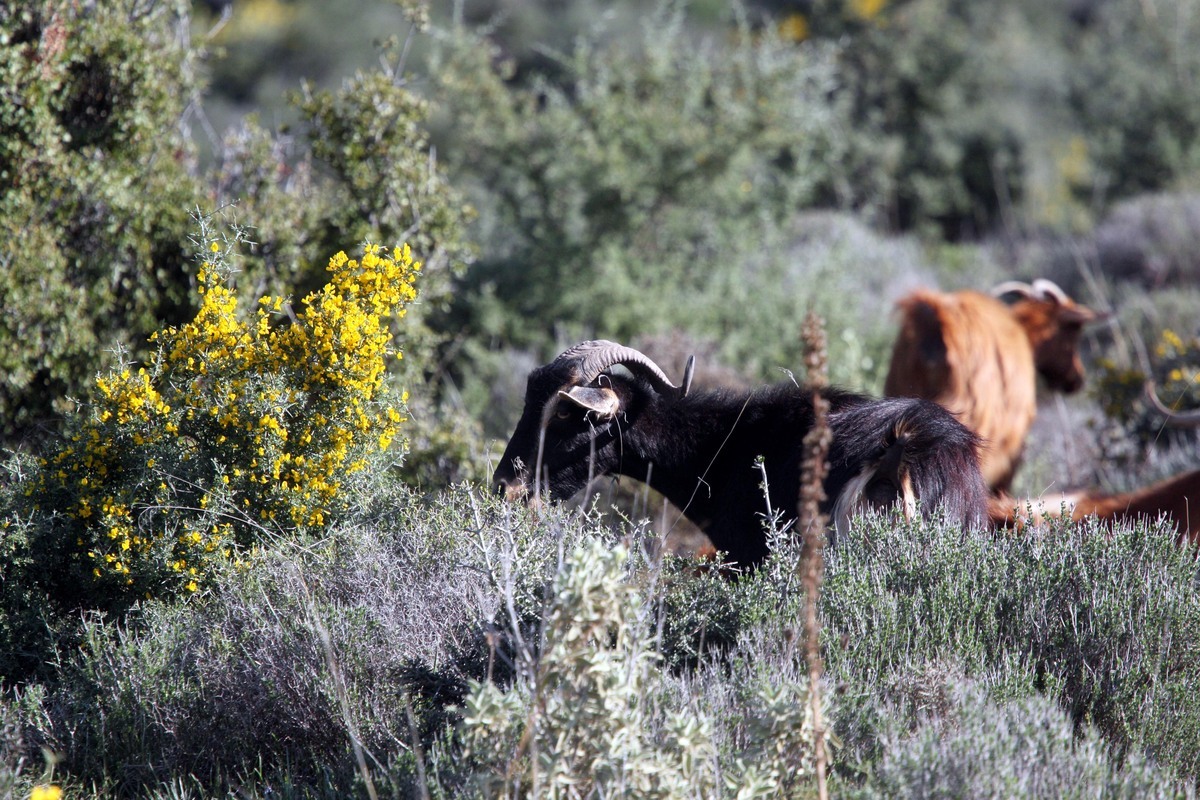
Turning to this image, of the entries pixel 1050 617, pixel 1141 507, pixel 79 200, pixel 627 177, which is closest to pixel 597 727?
pixel 1050 617

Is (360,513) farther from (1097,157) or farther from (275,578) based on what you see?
(1097,157)

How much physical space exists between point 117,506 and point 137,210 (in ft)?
9.04

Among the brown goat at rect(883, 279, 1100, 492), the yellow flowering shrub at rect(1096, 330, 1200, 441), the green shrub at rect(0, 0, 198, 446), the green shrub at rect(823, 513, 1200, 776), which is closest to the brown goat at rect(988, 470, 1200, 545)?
the green shrub at rect(823, 513, 1200, 776)

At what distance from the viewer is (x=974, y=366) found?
25.0 feet

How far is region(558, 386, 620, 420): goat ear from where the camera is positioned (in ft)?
17.5

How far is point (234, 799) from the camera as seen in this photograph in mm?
3852

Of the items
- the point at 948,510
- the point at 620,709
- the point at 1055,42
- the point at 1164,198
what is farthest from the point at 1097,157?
the point at 620,709

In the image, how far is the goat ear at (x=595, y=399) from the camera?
5.33 metres

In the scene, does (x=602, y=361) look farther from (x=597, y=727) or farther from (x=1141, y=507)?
(x=1141, y=507)

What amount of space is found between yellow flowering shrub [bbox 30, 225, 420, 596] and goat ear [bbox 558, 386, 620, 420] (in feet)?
2.88

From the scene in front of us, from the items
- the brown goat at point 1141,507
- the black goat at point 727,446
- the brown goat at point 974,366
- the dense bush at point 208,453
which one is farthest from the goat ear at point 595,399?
the brown goat at point 974,366

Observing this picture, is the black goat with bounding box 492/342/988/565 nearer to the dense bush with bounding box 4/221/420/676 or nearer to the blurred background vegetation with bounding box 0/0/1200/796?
the blurred background vegetation with bounding box 0/0/1200/796

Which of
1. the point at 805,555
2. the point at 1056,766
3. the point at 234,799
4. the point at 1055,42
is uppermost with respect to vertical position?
the point at 1055,42

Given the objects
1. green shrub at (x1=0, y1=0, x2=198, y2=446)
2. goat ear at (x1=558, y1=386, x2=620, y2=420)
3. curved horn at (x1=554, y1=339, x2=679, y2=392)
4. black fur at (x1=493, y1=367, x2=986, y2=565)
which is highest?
green shrub at (x1=0, y1=0, x2=198, y2=446)
